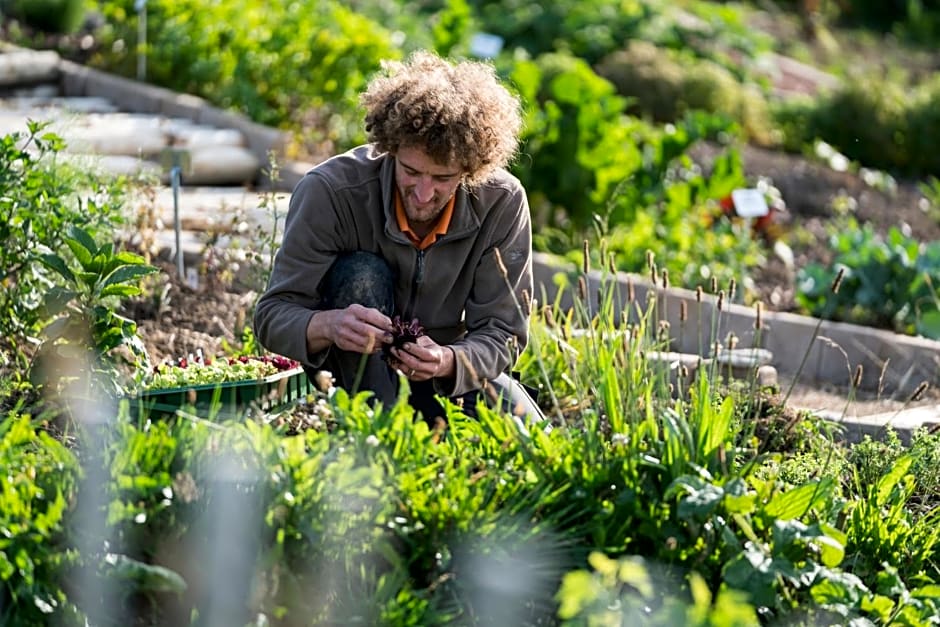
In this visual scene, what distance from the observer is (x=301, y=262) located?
3740mm

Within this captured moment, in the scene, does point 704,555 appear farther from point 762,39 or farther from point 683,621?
point 762,39

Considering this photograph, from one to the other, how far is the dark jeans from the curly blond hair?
33 centimetres

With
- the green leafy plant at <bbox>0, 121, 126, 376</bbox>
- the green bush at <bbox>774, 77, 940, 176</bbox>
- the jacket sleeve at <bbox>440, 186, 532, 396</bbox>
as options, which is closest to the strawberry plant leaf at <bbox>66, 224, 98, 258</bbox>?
the green leafy plant at <bbox>0, 121, 126, 376</bbox>

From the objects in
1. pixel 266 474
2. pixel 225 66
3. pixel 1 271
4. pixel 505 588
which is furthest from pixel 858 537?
pixel 225 66

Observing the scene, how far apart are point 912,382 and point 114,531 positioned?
4041 mm

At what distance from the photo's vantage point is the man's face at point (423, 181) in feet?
11.6

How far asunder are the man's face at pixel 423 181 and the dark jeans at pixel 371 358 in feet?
0.66

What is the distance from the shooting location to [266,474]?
2.65 metres

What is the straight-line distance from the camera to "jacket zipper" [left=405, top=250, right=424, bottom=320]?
384 cm

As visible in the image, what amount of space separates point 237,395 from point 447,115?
0.97m

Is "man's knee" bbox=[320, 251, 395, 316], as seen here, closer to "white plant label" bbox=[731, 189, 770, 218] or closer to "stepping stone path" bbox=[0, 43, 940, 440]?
"stepping stone path" bbox=[0, 43, 940, 440]

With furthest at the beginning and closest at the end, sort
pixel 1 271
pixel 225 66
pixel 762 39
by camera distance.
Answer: pixel 762 39 < pixel 225 66 < pixel 1 271

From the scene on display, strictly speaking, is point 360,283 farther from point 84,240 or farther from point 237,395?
point 84,240

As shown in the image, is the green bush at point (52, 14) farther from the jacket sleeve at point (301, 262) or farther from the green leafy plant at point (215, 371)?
the jacket sleeve at point (301, 262)
